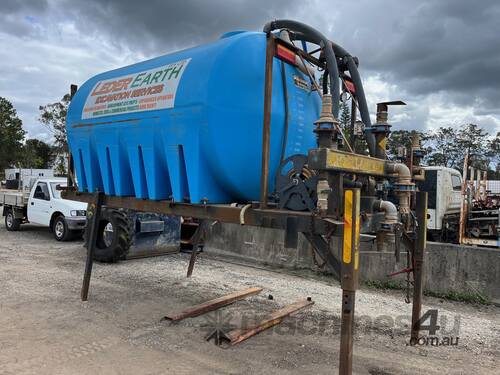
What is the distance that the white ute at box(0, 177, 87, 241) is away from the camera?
11.8 metres

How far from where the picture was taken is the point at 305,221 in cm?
355

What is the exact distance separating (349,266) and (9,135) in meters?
50.8

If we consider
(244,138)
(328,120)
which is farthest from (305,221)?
(244,138)

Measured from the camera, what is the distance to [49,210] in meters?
12.3

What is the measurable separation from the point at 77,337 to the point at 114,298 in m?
1.69

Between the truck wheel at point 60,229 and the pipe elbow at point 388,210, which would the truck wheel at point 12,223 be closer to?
the truck wheel at point 60,229

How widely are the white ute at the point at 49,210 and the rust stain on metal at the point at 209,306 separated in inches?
272

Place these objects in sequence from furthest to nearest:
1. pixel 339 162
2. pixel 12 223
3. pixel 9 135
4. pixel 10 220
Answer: pixel 9 135, pixel 10 220, pixel 12 223, pixel 339 162

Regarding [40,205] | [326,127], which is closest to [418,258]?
[326,127]

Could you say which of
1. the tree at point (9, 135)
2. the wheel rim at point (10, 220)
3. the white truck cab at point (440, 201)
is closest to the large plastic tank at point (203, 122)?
the white truck cab at point (440, 201)

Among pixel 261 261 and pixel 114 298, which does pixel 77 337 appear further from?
pixel 261 261

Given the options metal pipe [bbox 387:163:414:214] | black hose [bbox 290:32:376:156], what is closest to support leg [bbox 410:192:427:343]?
metal pipe [bbox 387:163:414:214]

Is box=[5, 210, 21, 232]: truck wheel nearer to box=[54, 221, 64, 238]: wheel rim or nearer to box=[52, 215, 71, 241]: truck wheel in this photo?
A: box=[52, 215, 71, 241]: truck wheel

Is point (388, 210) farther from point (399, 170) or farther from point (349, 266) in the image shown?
point (349, 266)
